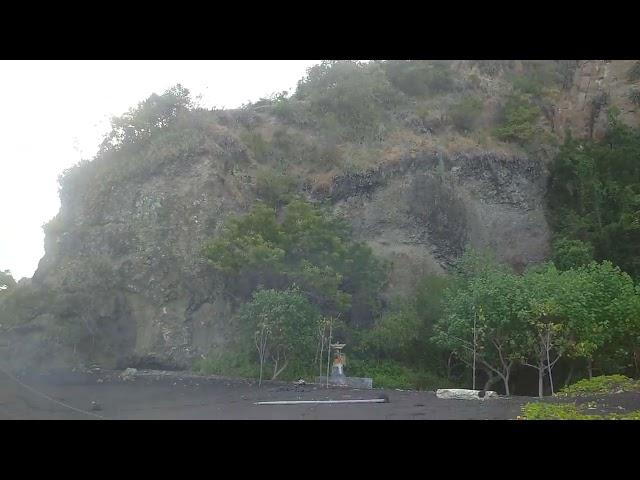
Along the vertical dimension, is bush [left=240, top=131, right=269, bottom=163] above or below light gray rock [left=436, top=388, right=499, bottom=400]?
above

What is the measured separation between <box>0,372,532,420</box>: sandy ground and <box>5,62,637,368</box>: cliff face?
2307 millimetres

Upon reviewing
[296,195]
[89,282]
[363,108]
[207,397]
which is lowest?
[207,397]

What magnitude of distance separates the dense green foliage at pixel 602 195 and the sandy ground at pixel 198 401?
40.1ft

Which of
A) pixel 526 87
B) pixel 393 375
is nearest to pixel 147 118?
pixel 393 375

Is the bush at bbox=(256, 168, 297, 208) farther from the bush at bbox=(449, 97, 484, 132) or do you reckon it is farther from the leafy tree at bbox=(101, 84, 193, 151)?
the bush at bbox=(449, 97, 484, 132)

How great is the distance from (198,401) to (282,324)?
12.1ft

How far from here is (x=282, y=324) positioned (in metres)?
17.5

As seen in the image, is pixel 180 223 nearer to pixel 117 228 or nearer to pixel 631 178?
pixel 117 228

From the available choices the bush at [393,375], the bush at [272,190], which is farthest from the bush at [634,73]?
the bush at [393,375]

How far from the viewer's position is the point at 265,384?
703 inches

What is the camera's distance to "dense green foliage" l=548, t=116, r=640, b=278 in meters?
23.1

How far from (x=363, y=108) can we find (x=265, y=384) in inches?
679

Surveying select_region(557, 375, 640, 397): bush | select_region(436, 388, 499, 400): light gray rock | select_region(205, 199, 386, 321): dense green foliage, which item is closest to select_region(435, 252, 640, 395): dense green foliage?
select_region(436, 388, 499, 400): light gray rock

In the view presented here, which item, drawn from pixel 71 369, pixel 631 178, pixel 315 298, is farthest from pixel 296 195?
pixel 631 178
